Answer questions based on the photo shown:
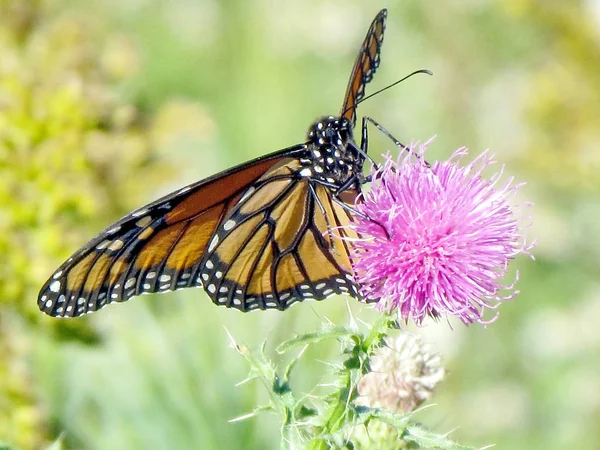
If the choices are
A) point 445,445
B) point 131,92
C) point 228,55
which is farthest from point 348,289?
point 228,55

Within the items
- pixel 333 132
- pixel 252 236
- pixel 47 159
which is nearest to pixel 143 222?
pixel 252 236

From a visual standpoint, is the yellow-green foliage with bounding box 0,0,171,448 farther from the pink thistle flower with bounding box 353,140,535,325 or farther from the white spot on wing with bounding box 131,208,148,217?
the pink thistle flower with bounding box 353,140,535,325

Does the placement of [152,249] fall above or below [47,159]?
below

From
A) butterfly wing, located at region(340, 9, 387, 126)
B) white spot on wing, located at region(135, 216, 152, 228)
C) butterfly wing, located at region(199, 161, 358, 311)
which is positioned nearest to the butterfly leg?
butterfly wing, located at region(199, 161, 358, 311)

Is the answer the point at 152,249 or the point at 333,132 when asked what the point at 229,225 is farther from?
the point at 333,132

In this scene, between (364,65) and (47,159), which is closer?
(364,65)

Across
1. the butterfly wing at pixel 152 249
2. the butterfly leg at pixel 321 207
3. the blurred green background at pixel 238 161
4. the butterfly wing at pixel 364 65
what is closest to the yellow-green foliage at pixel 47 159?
the blurred green background at pixel 238 161

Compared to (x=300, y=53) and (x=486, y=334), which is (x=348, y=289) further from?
(x=300, y=53)

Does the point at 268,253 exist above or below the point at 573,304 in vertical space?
above
